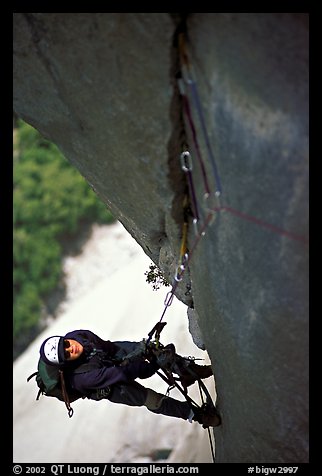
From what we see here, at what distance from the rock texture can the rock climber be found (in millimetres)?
479


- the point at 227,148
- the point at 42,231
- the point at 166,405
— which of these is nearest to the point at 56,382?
the point at 166,405

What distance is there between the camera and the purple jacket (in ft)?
16.3

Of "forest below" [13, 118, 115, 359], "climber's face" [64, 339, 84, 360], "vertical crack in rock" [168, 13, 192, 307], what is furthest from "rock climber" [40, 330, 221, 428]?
"forest below" [13, 118, 115, 359]

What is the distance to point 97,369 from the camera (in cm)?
505

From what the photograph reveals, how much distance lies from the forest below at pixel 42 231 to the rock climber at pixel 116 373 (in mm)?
14454

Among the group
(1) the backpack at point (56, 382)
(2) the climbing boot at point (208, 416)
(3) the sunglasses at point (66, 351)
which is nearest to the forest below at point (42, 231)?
(1) the backpack at point (56, 382)

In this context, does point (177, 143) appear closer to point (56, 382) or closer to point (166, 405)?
point (56, 382)

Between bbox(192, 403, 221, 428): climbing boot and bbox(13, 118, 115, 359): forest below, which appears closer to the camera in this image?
bbox(192, 403, 221, 428): climbing boot

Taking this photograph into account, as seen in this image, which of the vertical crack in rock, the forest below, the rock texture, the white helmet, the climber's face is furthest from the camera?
the forest below

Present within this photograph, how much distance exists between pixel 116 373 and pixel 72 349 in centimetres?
47

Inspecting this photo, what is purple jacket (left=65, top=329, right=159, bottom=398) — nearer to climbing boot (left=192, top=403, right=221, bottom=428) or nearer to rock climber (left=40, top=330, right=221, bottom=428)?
rock climber (left=40, top=330, right=221, bottom=428)
